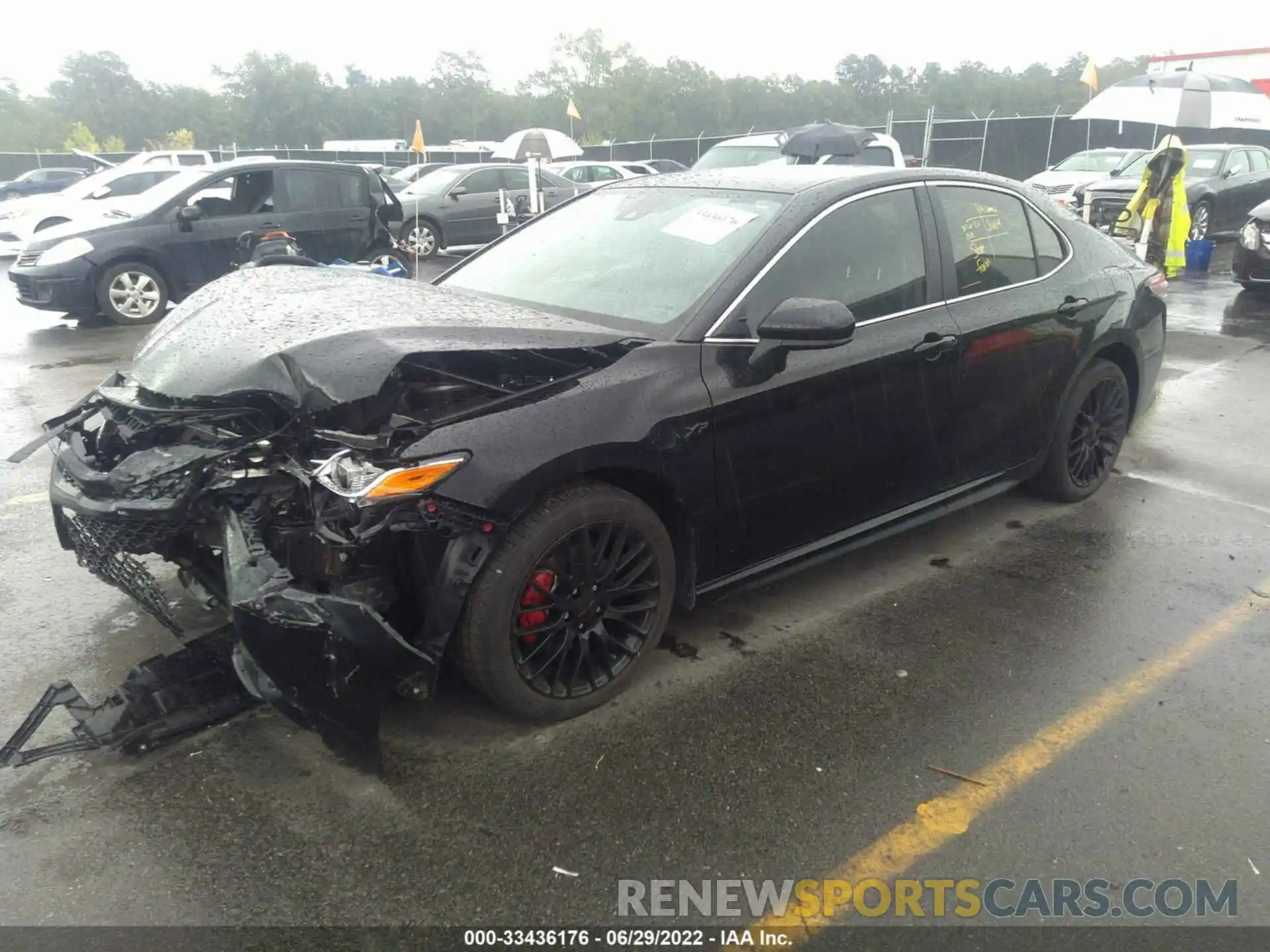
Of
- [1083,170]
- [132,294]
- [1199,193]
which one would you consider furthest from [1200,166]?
[132,294]

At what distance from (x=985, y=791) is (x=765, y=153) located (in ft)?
39.4

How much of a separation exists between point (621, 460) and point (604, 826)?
3.56ft

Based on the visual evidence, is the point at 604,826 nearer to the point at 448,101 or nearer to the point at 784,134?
the point at 784,134

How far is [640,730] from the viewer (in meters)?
3.06

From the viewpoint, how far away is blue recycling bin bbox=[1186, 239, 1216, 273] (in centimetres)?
1304

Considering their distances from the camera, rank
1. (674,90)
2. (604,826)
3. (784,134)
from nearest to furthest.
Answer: (604,826) → (784,134) → (674,90)

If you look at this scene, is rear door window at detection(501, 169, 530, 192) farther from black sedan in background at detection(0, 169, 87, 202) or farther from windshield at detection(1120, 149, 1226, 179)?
black sedan in background at detection(0, 169, 87, 202)

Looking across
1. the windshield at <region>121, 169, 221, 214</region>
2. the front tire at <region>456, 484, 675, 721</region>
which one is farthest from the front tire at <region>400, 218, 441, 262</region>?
the front tire at <region>456, 484, 675, 721</region>

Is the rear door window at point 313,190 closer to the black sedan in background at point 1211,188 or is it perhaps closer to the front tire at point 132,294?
the front tire at point 132,294

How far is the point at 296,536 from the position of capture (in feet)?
8.69

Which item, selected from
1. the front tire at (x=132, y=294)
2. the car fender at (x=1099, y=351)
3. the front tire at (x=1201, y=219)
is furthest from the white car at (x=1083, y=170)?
the front tire at (x=132, y=294)

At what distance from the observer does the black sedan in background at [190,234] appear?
973cm

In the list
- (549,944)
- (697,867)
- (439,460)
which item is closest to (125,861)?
(549,944)

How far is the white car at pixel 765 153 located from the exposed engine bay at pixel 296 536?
10693mm
